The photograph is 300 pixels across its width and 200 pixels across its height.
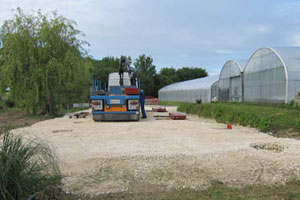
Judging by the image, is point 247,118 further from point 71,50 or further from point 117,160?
point 71,50

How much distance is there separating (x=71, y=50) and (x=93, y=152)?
14.1 m

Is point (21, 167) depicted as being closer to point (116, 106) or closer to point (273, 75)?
point (116, 106)

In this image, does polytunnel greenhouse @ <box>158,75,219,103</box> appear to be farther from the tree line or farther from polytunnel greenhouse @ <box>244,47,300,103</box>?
the tree line

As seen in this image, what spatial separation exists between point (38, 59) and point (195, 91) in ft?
73.9

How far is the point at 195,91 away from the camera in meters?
36.4

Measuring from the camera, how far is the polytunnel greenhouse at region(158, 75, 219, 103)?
106ft

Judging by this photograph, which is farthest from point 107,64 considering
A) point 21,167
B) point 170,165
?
point 21,167

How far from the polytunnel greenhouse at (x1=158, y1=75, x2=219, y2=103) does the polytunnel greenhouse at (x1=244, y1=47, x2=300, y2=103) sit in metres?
6.39

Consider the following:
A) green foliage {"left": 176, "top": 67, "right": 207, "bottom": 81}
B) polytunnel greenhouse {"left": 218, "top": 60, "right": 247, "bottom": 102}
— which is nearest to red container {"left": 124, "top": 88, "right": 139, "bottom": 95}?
polytunnel greenhouse {"left": 218, "top": 60, "right": 247, "bottom": 102}

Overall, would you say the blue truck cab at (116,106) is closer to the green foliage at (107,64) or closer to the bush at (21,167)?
the bush at (21,167)

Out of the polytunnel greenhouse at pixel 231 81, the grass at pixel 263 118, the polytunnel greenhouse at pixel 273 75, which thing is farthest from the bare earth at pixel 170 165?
the polytunnel greenhouse at pixel 231 81

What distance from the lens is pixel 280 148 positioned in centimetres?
731

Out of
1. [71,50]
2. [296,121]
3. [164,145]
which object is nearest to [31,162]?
[164,145]

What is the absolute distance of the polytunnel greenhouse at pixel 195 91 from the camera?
32.3 metres
